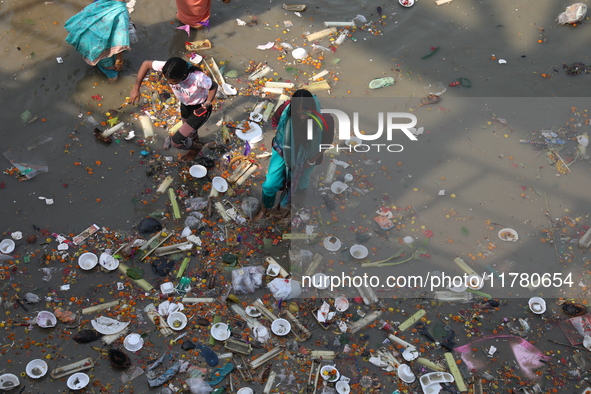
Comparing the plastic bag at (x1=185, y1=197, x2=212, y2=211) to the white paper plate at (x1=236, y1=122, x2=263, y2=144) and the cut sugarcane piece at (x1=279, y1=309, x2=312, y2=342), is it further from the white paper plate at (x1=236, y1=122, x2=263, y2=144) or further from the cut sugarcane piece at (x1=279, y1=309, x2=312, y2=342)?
the cut sugarcane piece at (x1=279, y1=309, x2=312, y2=342)

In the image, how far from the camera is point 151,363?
503 centimetres

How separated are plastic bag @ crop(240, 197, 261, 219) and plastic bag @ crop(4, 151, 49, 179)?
2.54 meters

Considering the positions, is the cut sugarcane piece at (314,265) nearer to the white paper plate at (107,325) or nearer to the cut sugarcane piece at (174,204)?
the cut sugarcane piece at (174,204)

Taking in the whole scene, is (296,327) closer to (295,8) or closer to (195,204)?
(195,204)

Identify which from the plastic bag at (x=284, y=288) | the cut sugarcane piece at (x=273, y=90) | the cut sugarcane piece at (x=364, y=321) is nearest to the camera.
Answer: the cut sugarcane piece at (x=364, y=321)

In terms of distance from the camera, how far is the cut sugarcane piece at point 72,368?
16.0 ft

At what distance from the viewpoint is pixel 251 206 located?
247 inches

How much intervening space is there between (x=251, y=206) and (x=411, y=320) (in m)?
2.26

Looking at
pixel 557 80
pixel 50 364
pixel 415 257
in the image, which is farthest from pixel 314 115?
A: pixel 557 80

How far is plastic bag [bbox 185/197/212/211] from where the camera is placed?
6.26 meters

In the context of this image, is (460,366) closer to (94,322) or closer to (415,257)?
(415,257)

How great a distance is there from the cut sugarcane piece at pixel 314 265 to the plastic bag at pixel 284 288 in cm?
25

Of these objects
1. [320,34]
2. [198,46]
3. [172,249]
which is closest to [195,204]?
[172,249]

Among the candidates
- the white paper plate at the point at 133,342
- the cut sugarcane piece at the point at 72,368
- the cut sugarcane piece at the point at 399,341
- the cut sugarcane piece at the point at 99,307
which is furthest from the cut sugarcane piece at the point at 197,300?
the cut sugarcane piece at the point at 399,341
